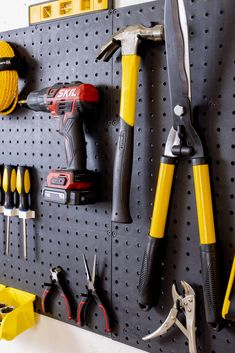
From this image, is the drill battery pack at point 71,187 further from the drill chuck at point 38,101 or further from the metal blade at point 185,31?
the metal blade at point 185,31

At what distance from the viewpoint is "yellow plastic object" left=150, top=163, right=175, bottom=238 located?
2.44 ft

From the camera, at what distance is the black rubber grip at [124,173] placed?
795 millimetres

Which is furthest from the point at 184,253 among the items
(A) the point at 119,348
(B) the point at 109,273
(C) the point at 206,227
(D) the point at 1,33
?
(D) the point at 1,33

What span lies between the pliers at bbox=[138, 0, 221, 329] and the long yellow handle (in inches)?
3.6

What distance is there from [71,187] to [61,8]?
1.54ft

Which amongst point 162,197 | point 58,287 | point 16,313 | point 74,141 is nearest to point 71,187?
point 74,141

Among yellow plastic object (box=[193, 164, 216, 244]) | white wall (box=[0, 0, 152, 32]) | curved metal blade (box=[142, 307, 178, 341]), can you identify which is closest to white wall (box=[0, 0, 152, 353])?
white wall (box=[0, 0, 152, 32])

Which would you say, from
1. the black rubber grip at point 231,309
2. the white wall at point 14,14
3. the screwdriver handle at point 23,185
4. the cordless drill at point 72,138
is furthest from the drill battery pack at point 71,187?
the white wall at point 14,14

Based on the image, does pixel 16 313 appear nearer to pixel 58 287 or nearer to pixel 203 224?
pixel 58 287

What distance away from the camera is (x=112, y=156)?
90 centimetres

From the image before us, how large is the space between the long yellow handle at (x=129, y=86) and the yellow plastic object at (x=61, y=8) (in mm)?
184

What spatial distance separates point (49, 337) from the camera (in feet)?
3.61

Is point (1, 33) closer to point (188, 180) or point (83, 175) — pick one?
point (83, 175)

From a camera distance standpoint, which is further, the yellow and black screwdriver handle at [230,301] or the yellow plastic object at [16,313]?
the yellow plastic object at [16,313]
